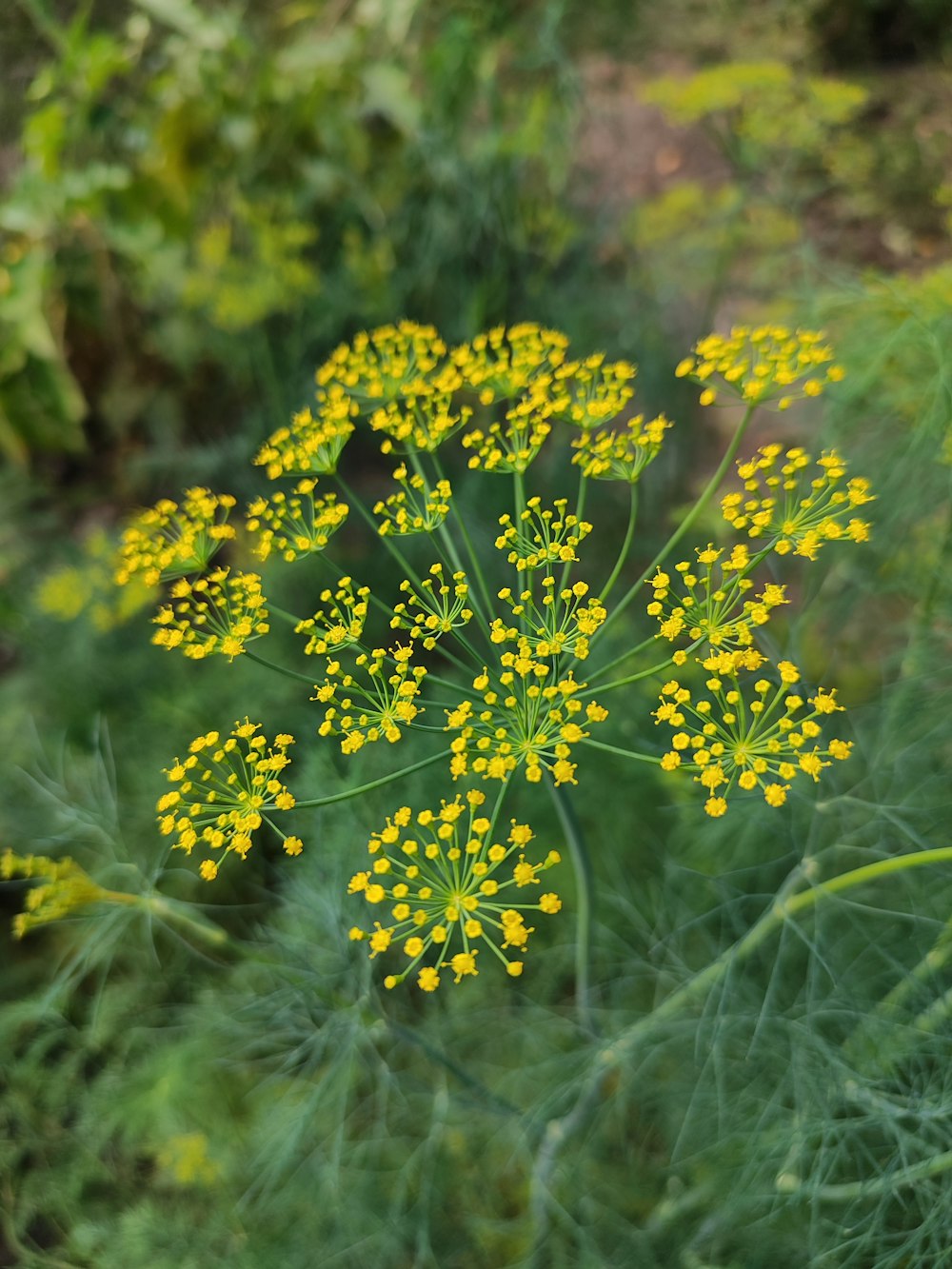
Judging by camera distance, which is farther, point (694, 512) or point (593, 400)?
point (593, 400)

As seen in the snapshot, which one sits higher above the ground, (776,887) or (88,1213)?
(776,887)

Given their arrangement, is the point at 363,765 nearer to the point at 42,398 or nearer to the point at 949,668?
the point at 949,668

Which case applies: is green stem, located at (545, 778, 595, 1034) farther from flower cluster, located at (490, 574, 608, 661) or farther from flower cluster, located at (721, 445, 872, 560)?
flower cluster, located at (721, 445, 872, 560)

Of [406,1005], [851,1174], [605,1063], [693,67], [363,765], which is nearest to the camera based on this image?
[605,1063]

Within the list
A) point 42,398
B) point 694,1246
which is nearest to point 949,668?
point 694,1246

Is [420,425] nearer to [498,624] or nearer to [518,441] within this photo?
[518,441]

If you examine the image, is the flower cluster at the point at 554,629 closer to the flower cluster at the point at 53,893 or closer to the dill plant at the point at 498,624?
the dill plant at the point at 498,624

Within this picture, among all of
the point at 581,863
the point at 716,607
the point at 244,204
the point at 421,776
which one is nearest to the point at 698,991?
the point at 581,863
